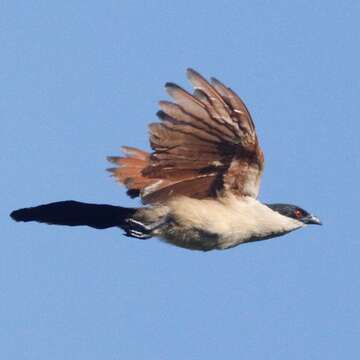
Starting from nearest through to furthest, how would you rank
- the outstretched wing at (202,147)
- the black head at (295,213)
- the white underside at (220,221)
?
the outstretched wing at (202,147) < the white underside at (220,221) < the black head at (295,213)

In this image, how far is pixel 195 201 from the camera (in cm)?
1013

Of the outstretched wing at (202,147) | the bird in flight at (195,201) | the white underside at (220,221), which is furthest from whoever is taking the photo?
the white underside at (220,221)

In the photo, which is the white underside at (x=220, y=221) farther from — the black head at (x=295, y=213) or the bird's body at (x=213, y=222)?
the black head at (x=295, y=213)

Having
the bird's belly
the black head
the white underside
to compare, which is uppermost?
the black head

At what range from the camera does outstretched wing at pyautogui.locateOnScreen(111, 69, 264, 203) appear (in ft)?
29.6

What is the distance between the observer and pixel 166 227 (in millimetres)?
9992

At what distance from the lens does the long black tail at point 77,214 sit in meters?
10.0

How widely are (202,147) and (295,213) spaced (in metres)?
1.82

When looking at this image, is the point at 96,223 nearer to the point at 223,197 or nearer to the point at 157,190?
the point at 157,190

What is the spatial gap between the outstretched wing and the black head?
653mm

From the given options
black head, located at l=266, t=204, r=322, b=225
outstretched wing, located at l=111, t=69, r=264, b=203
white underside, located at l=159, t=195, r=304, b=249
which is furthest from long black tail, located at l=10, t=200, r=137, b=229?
black head, located at l=266, t=204, r=322, b=225

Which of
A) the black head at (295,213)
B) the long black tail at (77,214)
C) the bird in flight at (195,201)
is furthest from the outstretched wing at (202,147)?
the black head at (295,213)

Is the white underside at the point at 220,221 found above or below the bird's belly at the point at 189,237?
above

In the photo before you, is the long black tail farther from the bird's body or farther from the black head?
the black head
